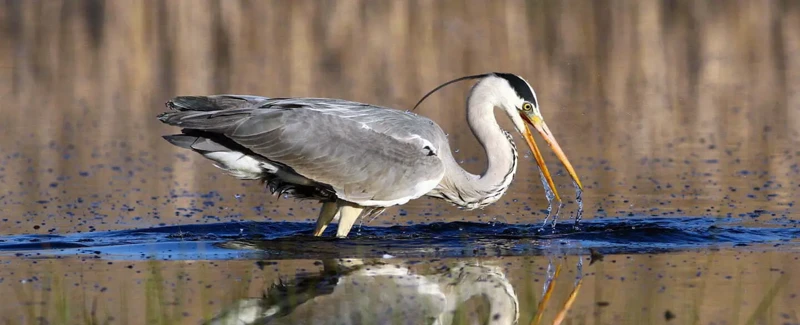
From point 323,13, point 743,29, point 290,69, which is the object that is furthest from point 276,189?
point 743,29

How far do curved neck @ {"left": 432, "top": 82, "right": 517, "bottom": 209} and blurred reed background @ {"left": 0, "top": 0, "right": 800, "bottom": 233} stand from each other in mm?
651

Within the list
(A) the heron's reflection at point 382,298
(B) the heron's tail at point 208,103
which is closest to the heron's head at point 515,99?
(B) the heron's tail at point 208,103

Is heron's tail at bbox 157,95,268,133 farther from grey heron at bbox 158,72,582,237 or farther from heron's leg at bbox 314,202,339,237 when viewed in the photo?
heron's leg at bbox 314,202,339,237

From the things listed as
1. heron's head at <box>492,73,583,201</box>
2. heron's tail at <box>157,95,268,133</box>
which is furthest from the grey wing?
heron's head at <box>492,73,583,201</box>

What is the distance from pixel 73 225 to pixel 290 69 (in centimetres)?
575

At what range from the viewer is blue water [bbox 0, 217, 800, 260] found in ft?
22.4

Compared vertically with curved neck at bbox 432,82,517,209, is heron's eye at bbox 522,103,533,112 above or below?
above

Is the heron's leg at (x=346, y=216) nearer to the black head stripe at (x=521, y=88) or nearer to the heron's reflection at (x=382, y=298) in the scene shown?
the heron's reflection at (x=382, y=298)

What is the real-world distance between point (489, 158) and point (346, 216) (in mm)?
907

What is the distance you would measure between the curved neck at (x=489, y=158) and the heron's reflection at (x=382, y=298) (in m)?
1.18

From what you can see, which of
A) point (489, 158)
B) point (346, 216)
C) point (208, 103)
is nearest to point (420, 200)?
point (489, 158)

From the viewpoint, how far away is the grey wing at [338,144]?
7.14 metres

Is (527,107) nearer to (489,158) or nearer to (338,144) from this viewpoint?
(489,158)

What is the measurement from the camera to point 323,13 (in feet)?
49.6
